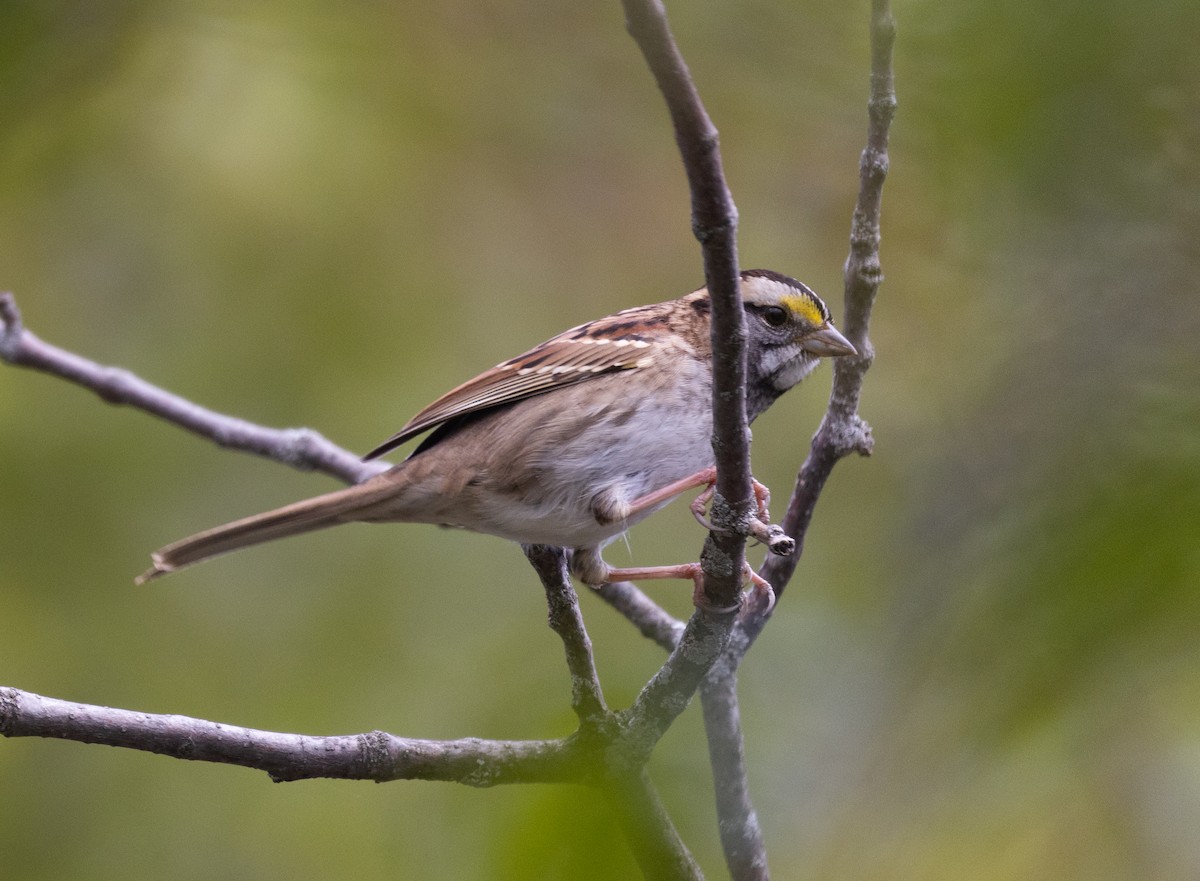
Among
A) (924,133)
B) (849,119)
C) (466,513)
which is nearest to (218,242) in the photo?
(466,513)

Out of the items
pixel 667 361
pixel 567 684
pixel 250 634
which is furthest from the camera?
pixel 250 634

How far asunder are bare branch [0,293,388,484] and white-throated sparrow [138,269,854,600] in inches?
39.8

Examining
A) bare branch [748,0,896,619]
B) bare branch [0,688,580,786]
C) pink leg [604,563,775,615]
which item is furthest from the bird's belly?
bare branch [0,688,580,786]

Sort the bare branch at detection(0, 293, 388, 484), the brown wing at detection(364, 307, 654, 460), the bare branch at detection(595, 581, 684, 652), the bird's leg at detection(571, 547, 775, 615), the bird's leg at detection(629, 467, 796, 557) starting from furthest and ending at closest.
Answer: the bare branch at detection(0, 293, 388, 484) → the bare branch at detection(595, 581, 684, 652) → the brown wing at detection(364, 307, 654, 460) → the bird's leg at detection(571, 547, 775, 615) → the bird's leg at detection(629, 467, 796, 557)

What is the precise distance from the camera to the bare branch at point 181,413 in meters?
4.81

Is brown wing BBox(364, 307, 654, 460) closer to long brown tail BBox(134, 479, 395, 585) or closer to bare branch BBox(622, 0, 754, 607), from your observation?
long brown tail BBox(134, 479, 395, 585)

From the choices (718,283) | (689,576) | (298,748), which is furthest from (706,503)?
(298,748)

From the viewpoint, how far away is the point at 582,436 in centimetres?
373

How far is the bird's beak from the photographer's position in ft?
12.0

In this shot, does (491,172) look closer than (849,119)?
No

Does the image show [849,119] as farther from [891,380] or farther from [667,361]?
[891,380]

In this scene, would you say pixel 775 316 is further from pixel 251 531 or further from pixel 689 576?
pixel 251 531

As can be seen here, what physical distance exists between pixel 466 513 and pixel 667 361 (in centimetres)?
80

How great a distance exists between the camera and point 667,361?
12.6ft
